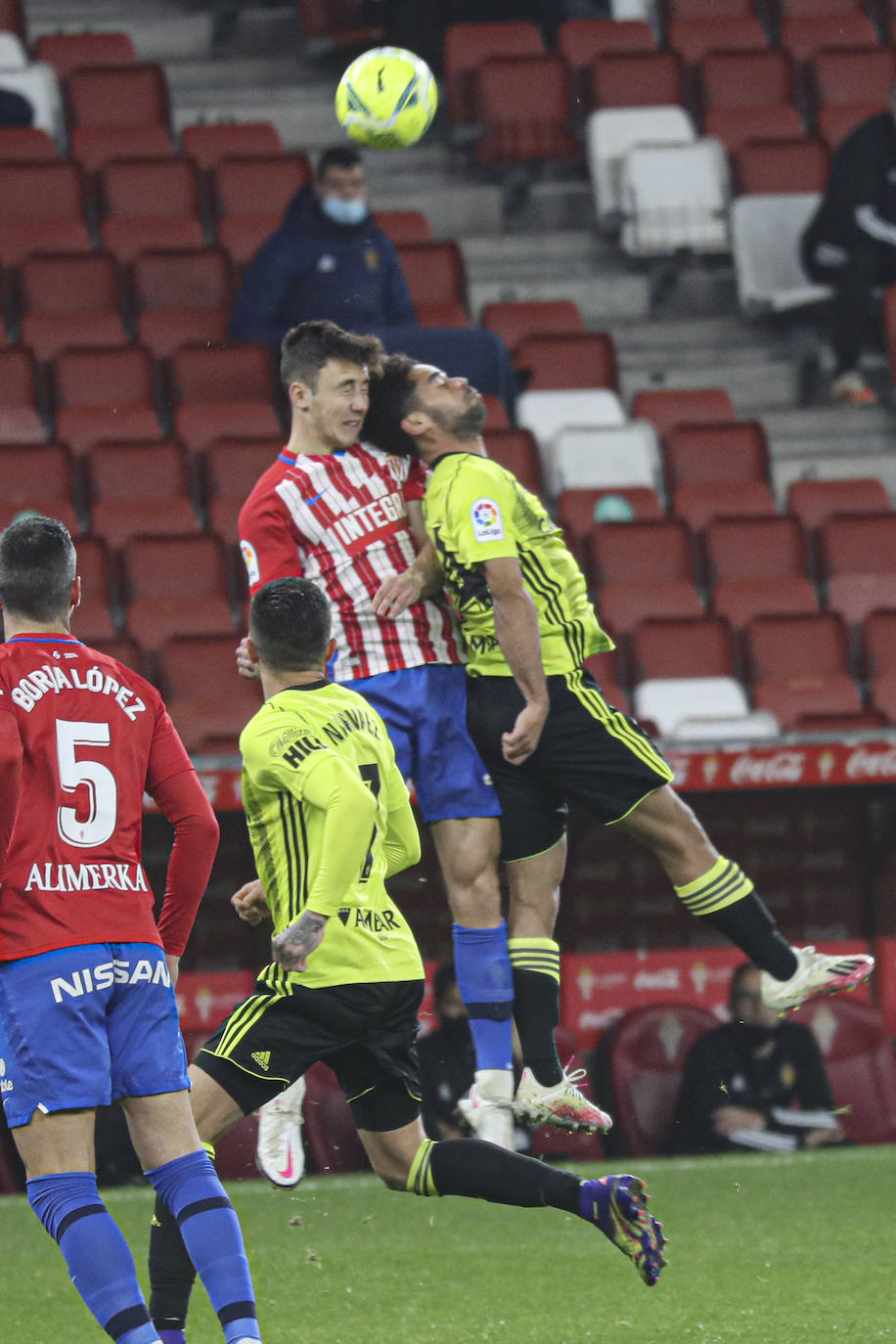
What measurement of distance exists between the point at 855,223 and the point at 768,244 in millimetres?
765

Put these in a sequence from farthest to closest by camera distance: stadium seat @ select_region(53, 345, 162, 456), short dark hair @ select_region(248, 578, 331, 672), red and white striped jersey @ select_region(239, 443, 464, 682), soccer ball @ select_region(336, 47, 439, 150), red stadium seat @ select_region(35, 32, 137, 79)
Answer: red stadium seat @ select_region(35, 32, 137, 79), stadium seat @ select_region(53, 345, 162, 456), soccer ball @ select_region(336, 47, 439, 150), red and white striped jersey @ select_region(239, 443, 464, 682), short dark hair @ select_region(248, 578, 331, 672)

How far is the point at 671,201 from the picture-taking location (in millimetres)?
13273

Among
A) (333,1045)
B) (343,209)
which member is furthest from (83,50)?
(333,1045)

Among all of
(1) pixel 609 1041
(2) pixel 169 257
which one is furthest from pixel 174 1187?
(2) pixel 169 257

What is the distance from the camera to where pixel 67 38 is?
13.7 meters

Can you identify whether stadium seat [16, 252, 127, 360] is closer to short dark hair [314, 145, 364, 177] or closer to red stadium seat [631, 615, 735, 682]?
short dark hair [314, 145, 364, 177]

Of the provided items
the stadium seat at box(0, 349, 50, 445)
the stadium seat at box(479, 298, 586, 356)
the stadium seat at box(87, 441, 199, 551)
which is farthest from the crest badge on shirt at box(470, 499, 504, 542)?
the stadium seat at box(479, 298, 586, 356)

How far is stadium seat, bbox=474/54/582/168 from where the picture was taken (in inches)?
533

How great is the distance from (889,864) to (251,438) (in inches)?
151

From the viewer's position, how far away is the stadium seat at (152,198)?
12406mm

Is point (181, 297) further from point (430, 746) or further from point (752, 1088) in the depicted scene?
point (430, 746)

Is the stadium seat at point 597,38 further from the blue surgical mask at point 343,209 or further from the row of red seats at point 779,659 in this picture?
Answer: the row of red seats at point 779,659

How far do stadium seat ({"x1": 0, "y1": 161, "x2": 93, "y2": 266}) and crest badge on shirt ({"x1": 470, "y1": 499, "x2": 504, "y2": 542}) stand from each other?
688cm

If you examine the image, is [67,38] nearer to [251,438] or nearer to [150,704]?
[251,438]
